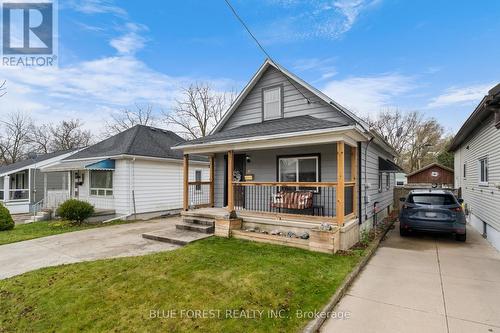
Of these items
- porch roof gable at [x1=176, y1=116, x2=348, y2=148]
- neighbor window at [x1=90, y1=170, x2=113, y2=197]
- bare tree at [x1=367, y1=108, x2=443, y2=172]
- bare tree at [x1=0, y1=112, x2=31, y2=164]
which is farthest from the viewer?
bare tree at [x1=367, y1=108, x2=443, y2=172]

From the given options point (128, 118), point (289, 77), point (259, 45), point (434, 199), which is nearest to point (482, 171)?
point (434, 199)

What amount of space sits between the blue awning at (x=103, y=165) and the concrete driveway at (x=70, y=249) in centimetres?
346

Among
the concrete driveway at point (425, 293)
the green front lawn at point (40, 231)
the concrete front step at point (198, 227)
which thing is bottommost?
the green front lawn at point (40, 231)

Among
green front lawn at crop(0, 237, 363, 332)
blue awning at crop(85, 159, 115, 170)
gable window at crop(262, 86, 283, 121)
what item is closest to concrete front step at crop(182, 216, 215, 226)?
green front lawn at crop(0, 237, 363, 332)

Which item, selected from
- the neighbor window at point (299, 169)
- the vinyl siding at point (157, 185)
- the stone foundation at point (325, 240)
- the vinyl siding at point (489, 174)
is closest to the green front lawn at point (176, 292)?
the stone foundation at point (325, 240)

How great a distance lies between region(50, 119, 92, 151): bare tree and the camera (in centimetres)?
3575

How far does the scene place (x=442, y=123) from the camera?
33812 mm

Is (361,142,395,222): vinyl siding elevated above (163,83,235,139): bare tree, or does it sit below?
below

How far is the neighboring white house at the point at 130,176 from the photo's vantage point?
39.7 feet

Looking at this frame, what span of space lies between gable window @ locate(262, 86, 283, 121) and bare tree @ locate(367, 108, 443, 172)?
29.2 metres

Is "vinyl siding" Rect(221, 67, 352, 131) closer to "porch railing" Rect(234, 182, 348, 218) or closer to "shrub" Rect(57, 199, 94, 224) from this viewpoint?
"porch railing" Rect(234, 182, 348, 218)

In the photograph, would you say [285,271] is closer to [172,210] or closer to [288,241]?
[288,241]

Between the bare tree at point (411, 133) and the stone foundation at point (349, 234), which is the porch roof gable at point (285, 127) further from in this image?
the bare tree at point (411, 133)

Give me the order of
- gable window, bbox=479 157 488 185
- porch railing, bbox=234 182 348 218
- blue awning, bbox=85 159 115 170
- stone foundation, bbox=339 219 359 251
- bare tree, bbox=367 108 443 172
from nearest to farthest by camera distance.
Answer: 1. stone foundation, bbox=339 219 359 251
2. porch railing, bbox=234 182 348 218
3. gable window, bbox=479 157 488 185
4. blue awning, bbox=85 159 115 170
5. bare tree, bbox=367 108 443 172
